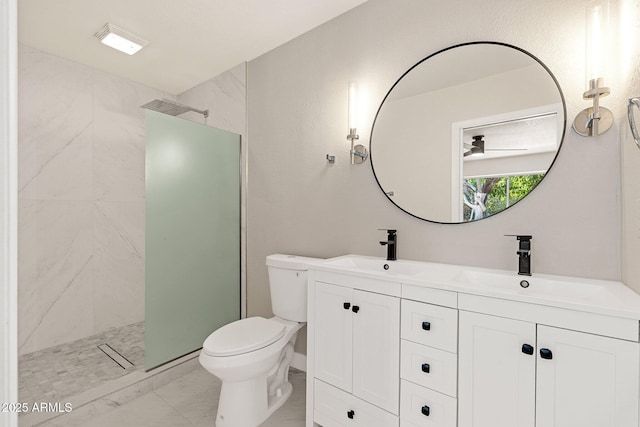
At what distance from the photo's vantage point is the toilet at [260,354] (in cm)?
148

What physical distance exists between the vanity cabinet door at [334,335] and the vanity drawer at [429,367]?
26 cm

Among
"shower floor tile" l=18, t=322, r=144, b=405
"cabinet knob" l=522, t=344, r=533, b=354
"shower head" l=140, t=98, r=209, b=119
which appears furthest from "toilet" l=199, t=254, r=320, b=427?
"shower head" l=140, t=98, r=209, b=119

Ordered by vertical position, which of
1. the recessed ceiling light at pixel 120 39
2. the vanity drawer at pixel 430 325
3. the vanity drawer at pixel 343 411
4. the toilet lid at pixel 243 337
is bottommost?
the vanity drawer at pixel 343 411

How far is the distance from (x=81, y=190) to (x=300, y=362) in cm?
226

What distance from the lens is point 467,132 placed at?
59.0 inches

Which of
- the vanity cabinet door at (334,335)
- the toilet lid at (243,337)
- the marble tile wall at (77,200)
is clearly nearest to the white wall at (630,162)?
the vanity cabinet door at (334,335)

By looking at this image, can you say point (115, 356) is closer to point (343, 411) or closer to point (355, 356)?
point (343, 411)

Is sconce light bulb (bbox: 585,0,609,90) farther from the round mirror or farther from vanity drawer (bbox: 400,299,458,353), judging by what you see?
vanity drawer (bbox: 400,299,458,353)

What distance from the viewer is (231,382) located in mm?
1539

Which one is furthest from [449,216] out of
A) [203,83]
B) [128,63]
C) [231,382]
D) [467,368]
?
[128,63]

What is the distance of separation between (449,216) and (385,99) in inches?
29.8

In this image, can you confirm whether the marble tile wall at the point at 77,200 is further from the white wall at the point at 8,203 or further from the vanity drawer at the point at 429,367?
the vanity drawer at the point at 429,367

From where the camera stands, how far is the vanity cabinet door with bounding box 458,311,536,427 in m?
0.97

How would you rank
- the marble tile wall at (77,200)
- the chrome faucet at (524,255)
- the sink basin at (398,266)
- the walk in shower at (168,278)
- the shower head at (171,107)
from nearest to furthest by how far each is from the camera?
1. the chrome faucet at (524,255)
2. the sink basin at (398,266)
3. the walk in shower at (168,278)
4. the marble tile wall at (77,200)
5. the shower head at (171,107)
